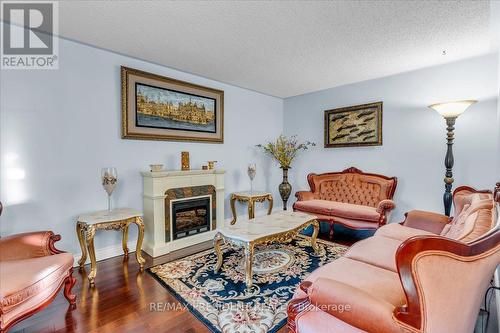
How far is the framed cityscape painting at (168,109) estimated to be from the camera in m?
3.21

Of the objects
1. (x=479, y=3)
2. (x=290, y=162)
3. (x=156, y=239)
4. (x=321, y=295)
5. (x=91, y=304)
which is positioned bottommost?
(x=91, y=304)

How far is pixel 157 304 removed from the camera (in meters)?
2.09

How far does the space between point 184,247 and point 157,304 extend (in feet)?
4.49

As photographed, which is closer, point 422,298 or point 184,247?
point 422,298

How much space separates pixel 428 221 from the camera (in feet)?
8.61

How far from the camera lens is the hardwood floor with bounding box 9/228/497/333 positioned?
1.79 meters

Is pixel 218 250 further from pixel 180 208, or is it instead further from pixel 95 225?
pixel 95 225

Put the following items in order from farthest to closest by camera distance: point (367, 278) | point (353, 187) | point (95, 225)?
point (353, 187)
point (95, 225)
point (367, 278)

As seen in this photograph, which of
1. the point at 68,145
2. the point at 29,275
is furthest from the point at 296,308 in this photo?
the point at 68,145

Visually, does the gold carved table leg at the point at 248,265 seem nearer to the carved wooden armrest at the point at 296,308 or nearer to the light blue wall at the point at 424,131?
the carved wooden armrest at the point at 296,308

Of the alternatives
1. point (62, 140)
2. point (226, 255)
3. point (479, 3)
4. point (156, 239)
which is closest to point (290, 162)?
point (226, 255)

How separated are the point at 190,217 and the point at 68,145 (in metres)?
1.78

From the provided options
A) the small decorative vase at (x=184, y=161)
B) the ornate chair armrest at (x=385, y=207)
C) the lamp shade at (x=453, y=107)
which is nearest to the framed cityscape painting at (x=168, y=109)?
the small decorative vase at (x=184, y=161)

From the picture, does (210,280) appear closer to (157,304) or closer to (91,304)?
(157,304)
